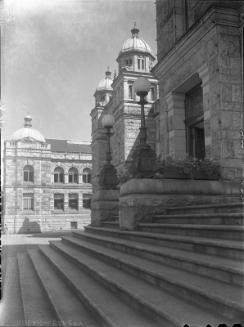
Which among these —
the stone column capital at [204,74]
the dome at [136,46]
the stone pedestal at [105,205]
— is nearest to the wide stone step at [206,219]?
the stone pedestal at [105,205]

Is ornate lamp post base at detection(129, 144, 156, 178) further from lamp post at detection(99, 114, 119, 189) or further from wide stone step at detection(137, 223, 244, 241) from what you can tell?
lamp post at detection(99, 114, 119, 189)

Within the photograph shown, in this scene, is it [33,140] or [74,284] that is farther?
[33,140]

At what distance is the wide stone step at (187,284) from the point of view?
324cm

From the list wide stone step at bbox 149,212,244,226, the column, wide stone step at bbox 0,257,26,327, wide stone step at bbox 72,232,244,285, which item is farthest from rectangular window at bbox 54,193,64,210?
wide stone step at bbox 72,232,244,285

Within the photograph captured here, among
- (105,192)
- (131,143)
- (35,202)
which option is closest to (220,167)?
(105,192)

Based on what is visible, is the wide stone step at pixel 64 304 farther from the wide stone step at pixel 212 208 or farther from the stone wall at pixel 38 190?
Answer: the stone wall at pixel 38 190

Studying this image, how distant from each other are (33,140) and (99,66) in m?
45.7

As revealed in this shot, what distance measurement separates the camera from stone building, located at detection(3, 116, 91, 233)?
4650 cm

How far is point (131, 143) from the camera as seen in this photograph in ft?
99.9

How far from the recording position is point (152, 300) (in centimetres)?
389

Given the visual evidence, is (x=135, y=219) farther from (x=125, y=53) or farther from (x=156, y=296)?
(x=125, y=53)

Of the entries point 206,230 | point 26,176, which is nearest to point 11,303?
point 206,230

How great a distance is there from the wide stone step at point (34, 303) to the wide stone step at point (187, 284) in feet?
4.25

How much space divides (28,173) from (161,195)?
42553mm
